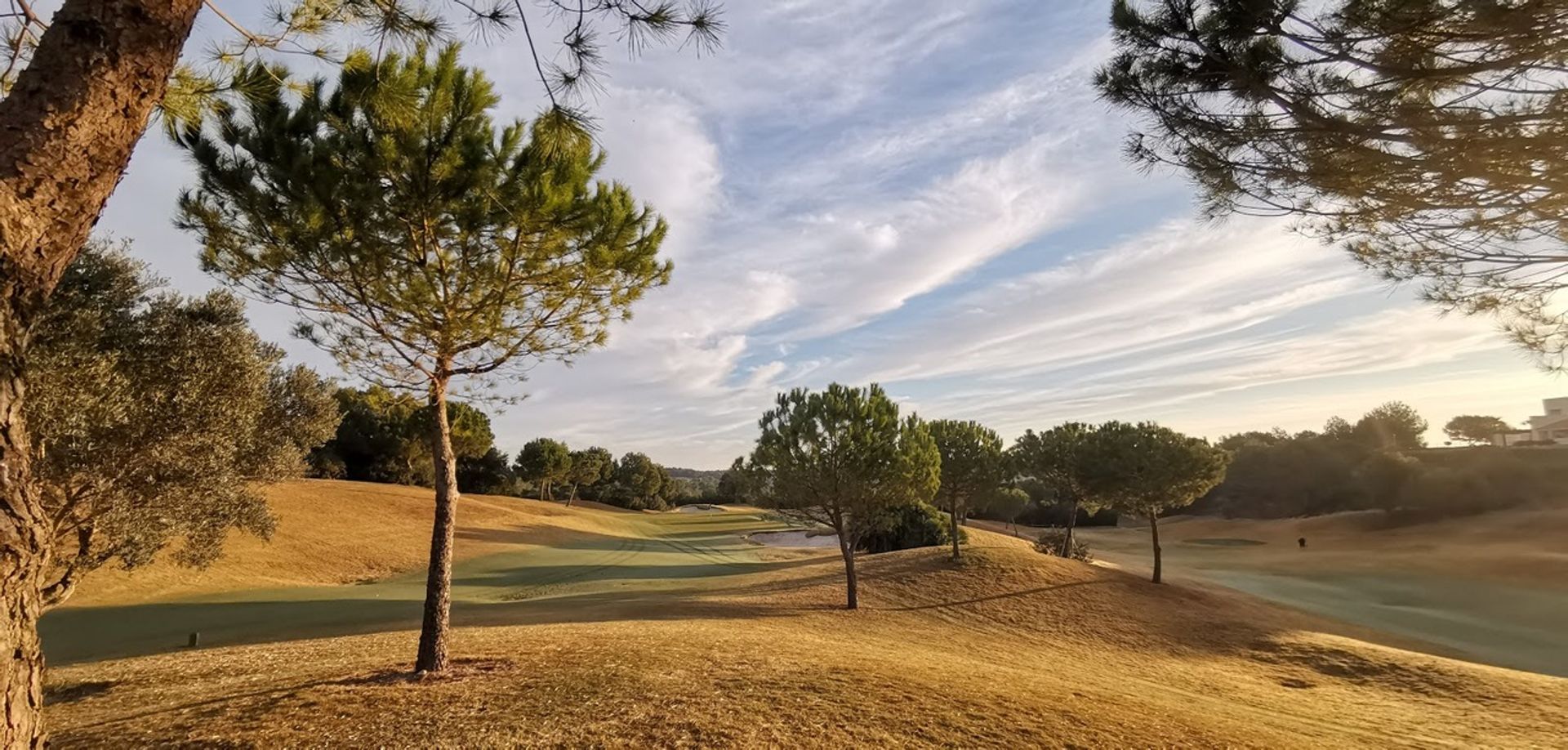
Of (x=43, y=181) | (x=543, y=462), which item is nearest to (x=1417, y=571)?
(x=43, y=181)

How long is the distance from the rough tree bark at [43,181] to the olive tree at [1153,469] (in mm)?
30207

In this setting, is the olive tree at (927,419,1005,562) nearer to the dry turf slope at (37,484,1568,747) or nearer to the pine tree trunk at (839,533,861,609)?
the dry turf slope at (37,484,1568,747)

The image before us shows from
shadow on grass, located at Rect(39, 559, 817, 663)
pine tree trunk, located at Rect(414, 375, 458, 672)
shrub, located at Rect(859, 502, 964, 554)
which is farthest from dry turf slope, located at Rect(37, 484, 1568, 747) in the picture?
shrub, located at Rect(859, 502, 964, 554)

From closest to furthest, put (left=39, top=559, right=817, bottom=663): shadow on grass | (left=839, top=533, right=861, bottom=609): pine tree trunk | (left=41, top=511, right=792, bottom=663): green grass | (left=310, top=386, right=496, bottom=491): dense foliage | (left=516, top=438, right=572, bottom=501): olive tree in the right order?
1. (left=39, top=559, right=817, bottom=663): shadow on grass
2. (left=41, top=511, right=792, bottom=663): green grass
3. (left=839, top=533, right=861, bottom=609): pine tree trunk
4. (left=310, top=386, right=496, bottom=491): dense foliage
5. (left=516, top=438, right=572, bottom=501): olive tree

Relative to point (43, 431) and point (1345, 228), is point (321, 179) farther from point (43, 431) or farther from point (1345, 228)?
point (1345, 228)

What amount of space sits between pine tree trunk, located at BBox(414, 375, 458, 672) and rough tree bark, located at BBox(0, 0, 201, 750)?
6348 mm

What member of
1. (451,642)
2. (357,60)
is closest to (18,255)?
(357,60)

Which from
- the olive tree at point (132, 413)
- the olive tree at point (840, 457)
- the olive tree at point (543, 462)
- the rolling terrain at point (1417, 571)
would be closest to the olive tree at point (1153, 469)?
the rolling terrain at point (1417, 571)

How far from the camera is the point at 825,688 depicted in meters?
8.42

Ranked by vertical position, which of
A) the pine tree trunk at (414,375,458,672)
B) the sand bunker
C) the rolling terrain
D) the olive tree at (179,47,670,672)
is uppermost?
the olive tree at (179,47,670,672)

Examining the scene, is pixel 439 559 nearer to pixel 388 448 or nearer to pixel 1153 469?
pixel 1153 469

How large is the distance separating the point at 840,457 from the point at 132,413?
611 inches

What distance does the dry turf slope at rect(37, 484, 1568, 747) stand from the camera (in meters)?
6.91

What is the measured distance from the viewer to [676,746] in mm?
6211
